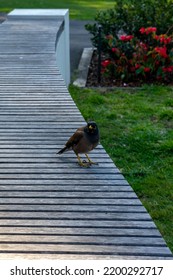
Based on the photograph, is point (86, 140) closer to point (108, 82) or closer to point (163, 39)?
point (108, 82)

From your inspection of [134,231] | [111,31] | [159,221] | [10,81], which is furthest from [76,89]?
[134,231]

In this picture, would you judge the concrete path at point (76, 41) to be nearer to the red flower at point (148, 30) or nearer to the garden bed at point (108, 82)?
the garden bed at point (108, 82)

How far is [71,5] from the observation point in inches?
1019

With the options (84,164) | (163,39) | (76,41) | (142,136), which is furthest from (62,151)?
(76,41)

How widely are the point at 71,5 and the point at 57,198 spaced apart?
22578 mm

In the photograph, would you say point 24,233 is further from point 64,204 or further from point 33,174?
point 33,174

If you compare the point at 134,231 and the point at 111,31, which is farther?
the point at 111,31

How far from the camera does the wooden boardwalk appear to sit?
3547 mm

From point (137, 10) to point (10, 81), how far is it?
6105 mm

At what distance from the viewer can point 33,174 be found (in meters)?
4.67

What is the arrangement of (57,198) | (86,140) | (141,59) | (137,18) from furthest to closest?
(137,18) < (141,59) < (86,140) < (57,198)

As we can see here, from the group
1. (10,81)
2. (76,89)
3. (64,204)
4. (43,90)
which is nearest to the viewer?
(64,204)

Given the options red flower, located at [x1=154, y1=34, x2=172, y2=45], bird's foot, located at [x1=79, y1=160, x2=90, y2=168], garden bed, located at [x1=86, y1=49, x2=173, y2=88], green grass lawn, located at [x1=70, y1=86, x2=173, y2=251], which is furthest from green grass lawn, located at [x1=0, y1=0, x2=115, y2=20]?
bird's foot, located at [x1=79, y1=160, x2=90, y2=168]
